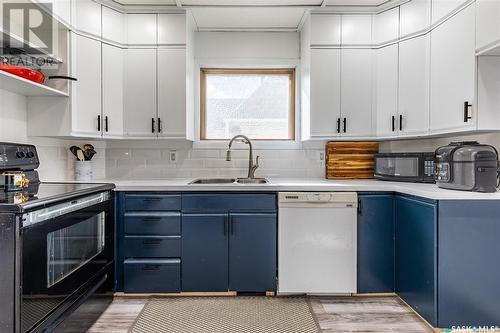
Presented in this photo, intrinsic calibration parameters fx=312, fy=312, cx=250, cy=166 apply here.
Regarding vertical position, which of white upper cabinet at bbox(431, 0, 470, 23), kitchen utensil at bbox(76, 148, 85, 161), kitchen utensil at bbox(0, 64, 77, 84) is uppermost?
white upper cabinet at bbox(431, 0, 470, 23)

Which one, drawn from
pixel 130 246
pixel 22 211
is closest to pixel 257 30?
pixel 130 246

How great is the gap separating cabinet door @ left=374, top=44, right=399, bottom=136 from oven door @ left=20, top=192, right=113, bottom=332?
238 centimetres

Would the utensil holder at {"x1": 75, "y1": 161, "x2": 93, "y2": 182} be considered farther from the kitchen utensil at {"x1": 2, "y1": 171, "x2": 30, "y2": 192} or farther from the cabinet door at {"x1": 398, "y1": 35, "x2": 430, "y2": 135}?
the cabinet door at {"x1": 398, "y1": 35, "x2": 430, "y2": 135}

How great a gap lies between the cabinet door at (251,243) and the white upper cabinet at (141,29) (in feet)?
5.66

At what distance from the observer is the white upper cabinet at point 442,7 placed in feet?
7.12

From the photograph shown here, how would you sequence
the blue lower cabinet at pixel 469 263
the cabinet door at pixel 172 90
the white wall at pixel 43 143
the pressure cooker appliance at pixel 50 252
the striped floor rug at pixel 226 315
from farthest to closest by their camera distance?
the cabinet door at pixel 172 90 → the white wall at pixel 43 143 → the striped floor rug at pixel 226 315 → the blue lower cabinet at pixel 469 263 → the pressure cooker appliance at pixel 50 252

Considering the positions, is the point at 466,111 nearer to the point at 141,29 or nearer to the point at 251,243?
the point at 251,243

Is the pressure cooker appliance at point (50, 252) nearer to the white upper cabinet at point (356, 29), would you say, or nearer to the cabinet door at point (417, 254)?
the cabinet door at point (417, 254)

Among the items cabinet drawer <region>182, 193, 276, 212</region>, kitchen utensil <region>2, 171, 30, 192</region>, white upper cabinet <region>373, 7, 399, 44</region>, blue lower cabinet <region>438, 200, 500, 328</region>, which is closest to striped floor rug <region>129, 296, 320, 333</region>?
cabinet drawer <region>182, 193, 276, 212</region>

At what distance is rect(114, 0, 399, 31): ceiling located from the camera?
2674 millimetres

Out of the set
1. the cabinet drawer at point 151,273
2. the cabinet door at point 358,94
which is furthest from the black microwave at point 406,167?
the cabinet drawer at point 151,273

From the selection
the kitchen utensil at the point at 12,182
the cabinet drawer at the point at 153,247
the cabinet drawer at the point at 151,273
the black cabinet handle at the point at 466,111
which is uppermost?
the black cabinet handle at the point at 466,111

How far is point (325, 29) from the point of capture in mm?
2799

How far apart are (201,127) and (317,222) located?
1.54 meters
